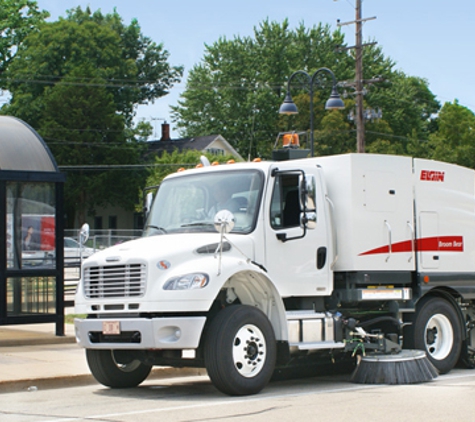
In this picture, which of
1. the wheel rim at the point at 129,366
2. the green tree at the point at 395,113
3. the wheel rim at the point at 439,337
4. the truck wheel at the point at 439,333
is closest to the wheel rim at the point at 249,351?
the wheel rim at the point at 129,366

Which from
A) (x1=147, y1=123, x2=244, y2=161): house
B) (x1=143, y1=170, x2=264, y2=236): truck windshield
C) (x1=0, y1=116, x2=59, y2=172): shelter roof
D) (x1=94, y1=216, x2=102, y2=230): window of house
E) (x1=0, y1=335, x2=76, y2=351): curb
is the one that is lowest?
(x1=0, y1=335, x2=76, y2=351): curb

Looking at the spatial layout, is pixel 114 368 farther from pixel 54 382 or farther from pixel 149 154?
pixel 149 154

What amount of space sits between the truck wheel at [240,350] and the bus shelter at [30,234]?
21.5ft

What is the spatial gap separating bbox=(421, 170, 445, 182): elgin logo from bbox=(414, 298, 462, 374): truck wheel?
5.58 ft

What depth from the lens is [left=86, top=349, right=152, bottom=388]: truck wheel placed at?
37.6ft

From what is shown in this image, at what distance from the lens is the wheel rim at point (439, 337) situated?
42.8 ft

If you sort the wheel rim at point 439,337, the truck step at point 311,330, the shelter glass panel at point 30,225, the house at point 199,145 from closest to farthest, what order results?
the truck step at point 311,330 → the wheel rim at point 439,337 → the shelter glass panel at point 30,225 → the house at point 199,145

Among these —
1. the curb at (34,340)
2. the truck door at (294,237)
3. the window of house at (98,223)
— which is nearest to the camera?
the truck door at (294,237)

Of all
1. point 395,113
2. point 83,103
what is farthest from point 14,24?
point 395,113

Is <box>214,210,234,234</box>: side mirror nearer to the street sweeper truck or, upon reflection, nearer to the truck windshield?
the street sweeper truck

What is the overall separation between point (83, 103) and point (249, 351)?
175 feet

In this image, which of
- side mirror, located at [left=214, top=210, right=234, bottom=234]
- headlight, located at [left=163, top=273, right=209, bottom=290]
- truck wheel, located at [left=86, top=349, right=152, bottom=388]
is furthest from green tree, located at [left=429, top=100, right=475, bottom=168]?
headlight, located at [left=163, top=273, right=209, bottom=290]

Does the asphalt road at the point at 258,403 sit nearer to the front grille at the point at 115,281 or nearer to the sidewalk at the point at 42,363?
the sidewalk at the point at 42,363

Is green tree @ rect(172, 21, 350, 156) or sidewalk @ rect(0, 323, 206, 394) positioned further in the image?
green tree @ rect(172, 21, 350, 156)
